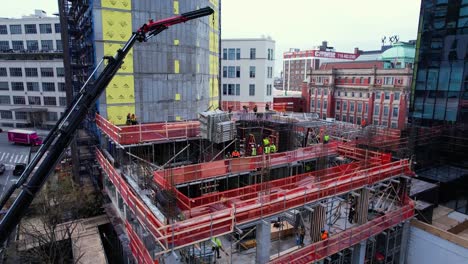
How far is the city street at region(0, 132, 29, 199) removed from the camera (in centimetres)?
3647

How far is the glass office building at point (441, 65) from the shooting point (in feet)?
84.7

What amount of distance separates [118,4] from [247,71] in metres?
31.2

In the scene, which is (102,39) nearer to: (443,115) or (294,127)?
(294,127)

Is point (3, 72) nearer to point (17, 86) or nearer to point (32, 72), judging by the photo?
point (17, 86)

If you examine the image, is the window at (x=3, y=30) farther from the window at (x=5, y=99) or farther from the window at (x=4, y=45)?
the window at (x=5, y=99)

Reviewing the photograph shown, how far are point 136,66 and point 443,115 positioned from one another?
2856 centimetres

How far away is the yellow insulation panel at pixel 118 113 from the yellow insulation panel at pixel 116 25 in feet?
19.3

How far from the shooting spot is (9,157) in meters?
45.7

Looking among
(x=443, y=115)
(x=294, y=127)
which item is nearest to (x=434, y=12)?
(x=443, y=115)

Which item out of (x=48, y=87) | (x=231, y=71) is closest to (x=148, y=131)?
(x=231, y=71)

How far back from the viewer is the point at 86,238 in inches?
802

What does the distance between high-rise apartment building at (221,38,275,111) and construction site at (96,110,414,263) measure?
29.0 m

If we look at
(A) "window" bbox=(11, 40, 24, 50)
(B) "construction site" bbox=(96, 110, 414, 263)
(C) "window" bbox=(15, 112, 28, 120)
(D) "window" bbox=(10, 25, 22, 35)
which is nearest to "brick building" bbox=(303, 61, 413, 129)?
(B) "construction site" bbox=(96, 110, 414, 263)

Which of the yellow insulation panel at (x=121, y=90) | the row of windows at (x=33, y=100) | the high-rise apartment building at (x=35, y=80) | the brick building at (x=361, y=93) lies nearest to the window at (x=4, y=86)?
the high-rise apartment building at (x=35, y=80)
